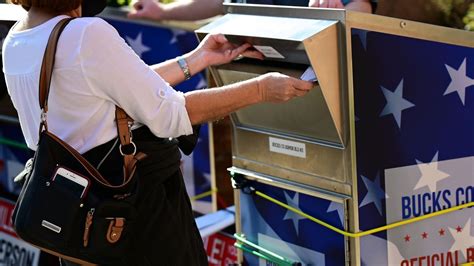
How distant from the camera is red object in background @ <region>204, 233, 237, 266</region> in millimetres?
3753

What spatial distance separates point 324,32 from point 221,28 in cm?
43

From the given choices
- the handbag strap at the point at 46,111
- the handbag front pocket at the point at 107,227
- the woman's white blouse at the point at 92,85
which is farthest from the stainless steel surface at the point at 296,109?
the handbag front pocket at the point at 107,227

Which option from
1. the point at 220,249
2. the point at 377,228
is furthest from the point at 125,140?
the point at 220,249

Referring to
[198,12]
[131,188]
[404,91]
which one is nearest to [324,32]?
[404,91]

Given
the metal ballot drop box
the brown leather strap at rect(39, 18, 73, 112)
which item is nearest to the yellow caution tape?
the metal ballot drop box

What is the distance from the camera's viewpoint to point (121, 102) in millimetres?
2195

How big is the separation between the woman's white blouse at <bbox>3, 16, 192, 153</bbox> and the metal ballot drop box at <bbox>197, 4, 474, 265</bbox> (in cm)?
37

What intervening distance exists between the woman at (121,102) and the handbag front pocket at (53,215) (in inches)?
5.0

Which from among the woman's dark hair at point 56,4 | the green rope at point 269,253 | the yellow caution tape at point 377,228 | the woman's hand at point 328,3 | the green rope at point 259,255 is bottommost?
the green rope at point 259,255

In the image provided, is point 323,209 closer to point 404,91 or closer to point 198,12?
point 404,91

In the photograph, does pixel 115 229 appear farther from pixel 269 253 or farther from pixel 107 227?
pixel 269 253

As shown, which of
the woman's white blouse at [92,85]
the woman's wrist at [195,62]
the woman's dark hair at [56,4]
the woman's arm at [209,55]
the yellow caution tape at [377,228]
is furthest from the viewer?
the woman's wrist at [195,62]

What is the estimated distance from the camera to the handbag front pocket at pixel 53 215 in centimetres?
219

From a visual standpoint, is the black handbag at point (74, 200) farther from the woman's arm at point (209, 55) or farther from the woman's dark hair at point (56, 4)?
the woman's arm at point (209, 55)
